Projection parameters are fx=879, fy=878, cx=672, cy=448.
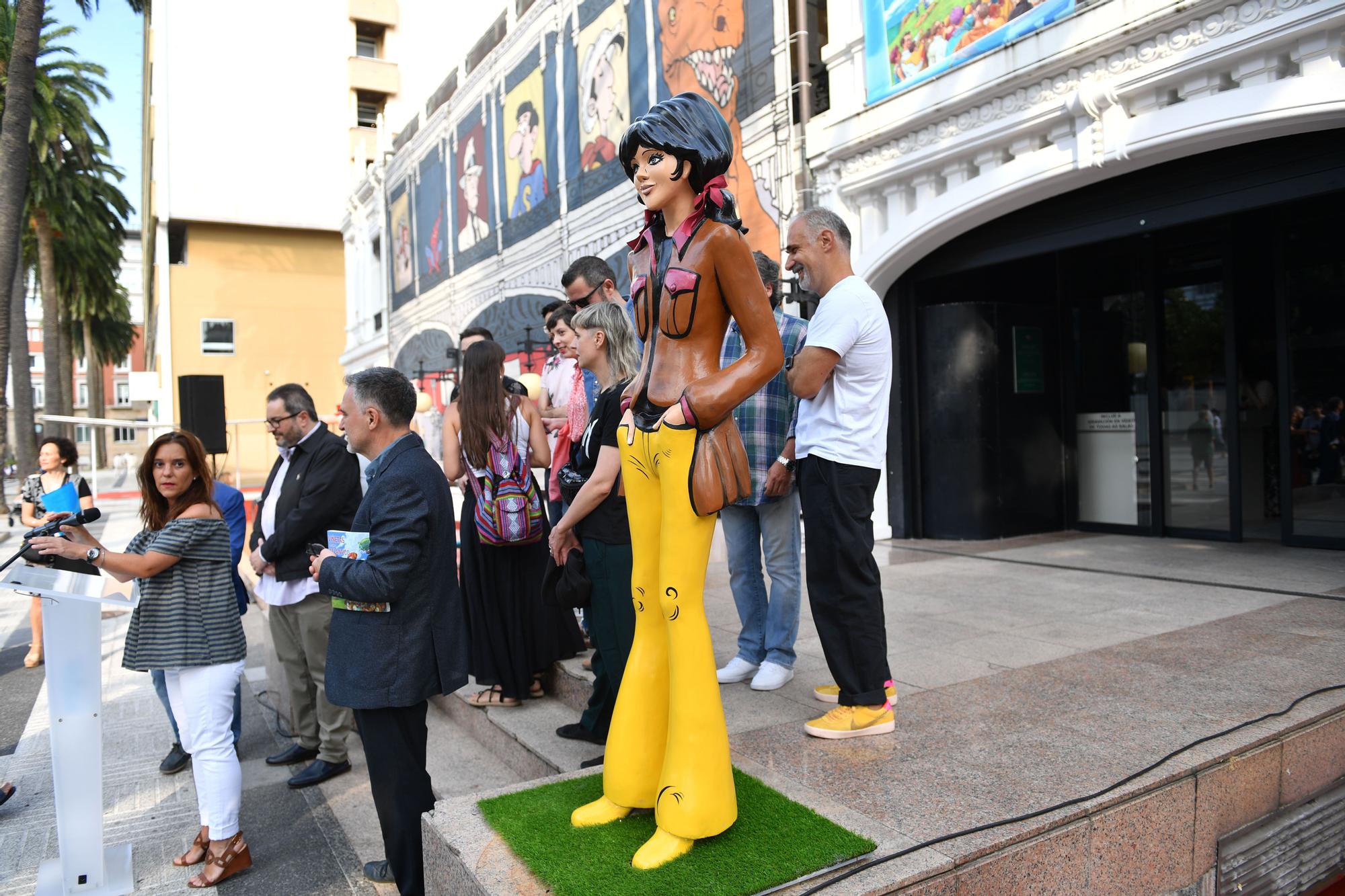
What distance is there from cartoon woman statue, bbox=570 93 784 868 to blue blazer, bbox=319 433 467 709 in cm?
79

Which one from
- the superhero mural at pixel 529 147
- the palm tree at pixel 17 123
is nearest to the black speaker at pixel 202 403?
the palm tree at pixel 17 123

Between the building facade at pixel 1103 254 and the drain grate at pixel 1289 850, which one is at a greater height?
the building facade at pixel 1103 254

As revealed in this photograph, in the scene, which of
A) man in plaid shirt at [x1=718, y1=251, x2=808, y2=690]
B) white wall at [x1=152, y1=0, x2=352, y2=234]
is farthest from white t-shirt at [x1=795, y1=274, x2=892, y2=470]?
white wall at [x1=152, y1=0, x2=352, y2=234]

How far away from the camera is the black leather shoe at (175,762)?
4.63 meters

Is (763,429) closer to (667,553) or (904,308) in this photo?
(667,553)

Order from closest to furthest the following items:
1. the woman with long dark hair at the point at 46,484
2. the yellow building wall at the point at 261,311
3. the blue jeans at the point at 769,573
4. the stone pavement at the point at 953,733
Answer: the stone pavement at the point at 953,733, the blue jeans at the point at 769,573, the woman with long dark hair at the point at 46,484, the yellow building wall at the point at 261,311

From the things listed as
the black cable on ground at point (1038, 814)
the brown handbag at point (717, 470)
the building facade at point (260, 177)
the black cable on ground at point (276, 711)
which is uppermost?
the building facade at point (260, 177)

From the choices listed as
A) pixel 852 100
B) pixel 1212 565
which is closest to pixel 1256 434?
pixel 1212 565

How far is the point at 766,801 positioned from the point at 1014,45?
6.61 meters

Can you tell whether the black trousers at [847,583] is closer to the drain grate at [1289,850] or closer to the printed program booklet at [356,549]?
the drain grate at [1289,850]

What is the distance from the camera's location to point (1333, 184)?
18.7 ft

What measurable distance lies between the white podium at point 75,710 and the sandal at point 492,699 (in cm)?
169

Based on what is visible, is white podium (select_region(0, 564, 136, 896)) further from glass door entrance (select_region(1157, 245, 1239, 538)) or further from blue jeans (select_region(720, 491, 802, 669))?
→ glass door entrance (select_region(1157, 245, 1239, 538))

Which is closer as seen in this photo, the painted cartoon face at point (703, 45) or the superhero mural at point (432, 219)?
the painted cartoon face at point (703, 45)
